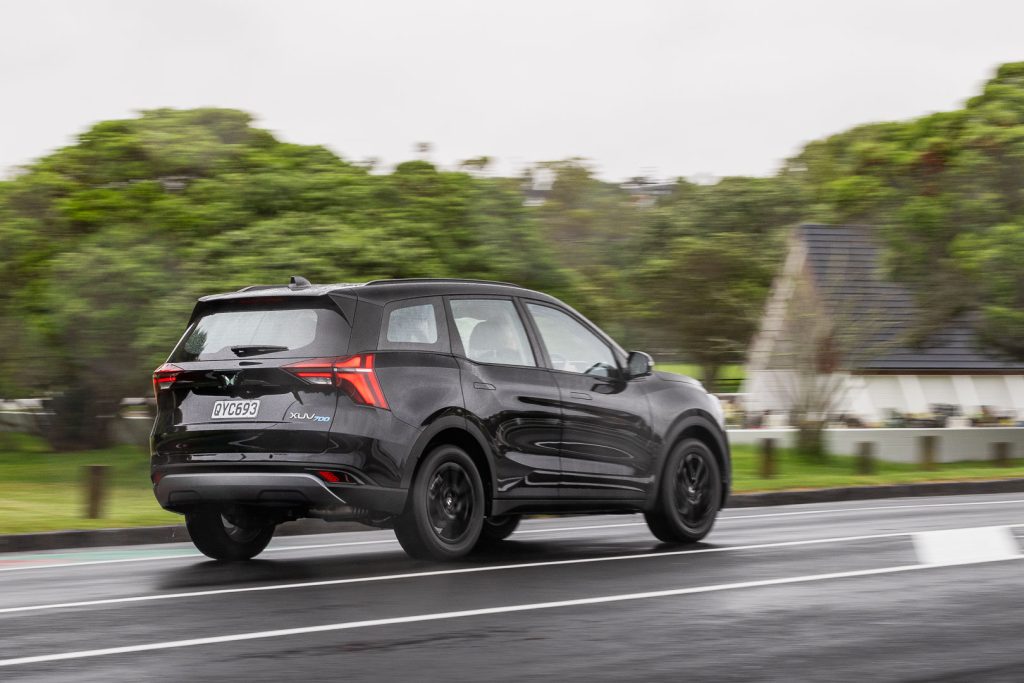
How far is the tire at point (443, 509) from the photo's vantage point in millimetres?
10008

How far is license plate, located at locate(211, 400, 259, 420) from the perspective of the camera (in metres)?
9.84

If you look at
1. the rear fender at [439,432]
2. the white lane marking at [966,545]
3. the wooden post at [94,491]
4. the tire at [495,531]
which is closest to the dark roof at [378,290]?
the rear fender at [439,432]

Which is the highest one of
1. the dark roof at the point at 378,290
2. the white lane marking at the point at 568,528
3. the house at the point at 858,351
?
the house at the point at 858,351

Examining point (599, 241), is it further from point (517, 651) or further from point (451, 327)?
point (517, 651)

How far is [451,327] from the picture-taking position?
10.6 m

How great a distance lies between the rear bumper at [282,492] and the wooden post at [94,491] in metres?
5.58

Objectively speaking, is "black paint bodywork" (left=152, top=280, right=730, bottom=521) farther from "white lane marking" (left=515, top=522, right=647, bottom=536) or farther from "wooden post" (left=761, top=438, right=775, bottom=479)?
"wooden post" (left=761, top=438, right=775, bottom=479)

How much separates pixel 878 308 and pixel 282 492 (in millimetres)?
23225

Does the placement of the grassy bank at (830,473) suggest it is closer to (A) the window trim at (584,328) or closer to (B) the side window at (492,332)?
(A) the window trim at (584,328)

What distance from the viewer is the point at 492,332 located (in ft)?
35.8

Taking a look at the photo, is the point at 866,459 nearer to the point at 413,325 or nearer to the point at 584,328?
the point at 584,328

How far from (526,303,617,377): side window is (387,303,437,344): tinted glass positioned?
108 centimetres

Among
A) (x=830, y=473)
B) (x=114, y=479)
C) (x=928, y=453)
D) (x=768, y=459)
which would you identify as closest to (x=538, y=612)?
(x=768, y=459)

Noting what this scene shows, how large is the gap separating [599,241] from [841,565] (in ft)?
100.0
